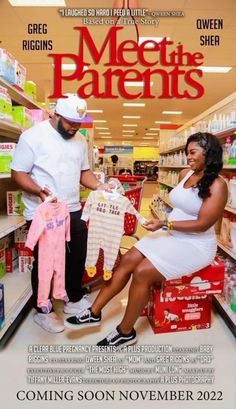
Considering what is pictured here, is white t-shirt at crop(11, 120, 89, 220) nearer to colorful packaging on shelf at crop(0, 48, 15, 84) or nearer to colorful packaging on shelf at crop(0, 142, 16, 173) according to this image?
colorful packaging on shelf at crop(0, 142, 16, 173)

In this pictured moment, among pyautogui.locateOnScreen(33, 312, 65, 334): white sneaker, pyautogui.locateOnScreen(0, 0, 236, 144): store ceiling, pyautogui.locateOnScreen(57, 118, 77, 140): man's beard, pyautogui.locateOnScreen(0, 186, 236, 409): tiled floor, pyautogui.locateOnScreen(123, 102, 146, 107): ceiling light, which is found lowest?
pyautogui.locateOnScreen(0, 186, 236, 409): tiled floor

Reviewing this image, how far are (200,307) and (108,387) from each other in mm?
1001

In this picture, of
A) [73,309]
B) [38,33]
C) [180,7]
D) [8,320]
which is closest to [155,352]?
[73,309]

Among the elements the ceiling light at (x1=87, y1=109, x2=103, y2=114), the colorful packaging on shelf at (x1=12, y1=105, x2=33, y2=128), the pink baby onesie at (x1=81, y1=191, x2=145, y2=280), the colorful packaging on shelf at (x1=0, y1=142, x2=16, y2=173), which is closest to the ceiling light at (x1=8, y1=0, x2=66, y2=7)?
the colorful packaging on shelf at (x1=12, y1=105, x2=33, y2=128)

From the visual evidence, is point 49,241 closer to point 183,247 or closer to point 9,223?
point 9,223

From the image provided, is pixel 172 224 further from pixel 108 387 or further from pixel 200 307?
pixel 108 387

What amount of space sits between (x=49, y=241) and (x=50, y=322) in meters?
0.71

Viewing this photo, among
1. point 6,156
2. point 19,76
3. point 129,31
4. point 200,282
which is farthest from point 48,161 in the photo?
point 129,31

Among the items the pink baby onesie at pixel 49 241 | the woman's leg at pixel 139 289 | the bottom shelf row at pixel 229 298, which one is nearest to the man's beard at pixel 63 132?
the pink baby onesie at pixel 49 241

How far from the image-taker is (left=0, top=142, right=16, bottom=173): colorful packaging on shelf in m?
2.71

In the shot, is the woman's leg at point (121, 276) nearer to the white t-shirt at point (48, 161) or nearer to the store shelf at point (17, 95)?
the white t-shirt at point (48, 161)

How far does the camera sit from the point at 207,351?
2.45 metres

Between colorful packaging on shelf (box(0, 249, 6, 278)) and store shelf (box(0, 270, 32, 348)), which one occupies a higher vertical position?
colorful packaging on shelf (box(0, 249, 6, 278))

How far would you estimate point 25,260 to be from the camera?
134 inches
